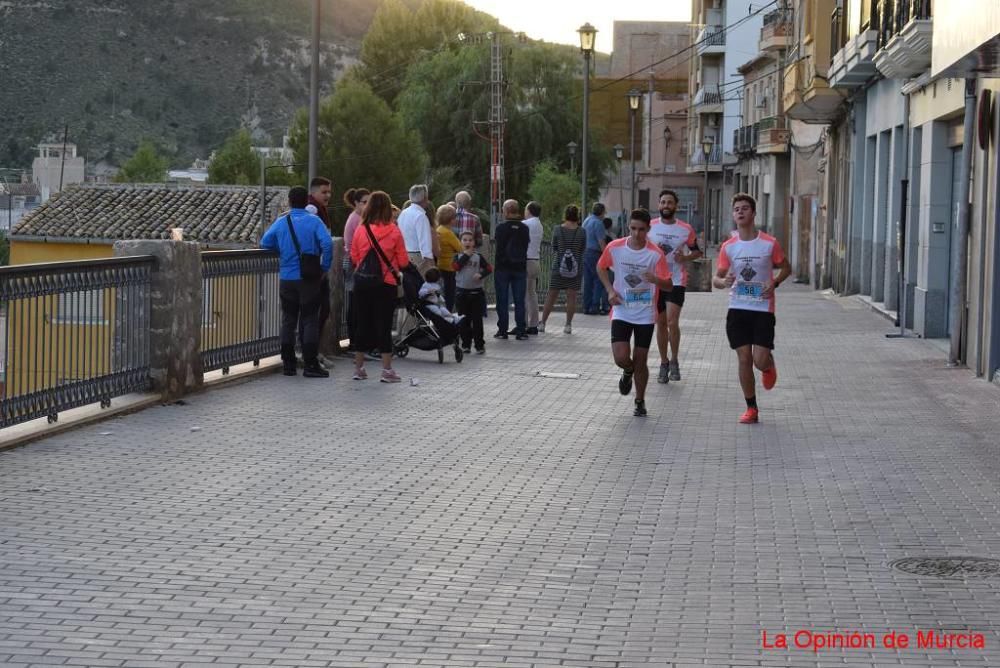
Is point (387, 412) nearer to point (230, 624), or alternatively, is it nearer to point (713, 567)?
point (713, 567)

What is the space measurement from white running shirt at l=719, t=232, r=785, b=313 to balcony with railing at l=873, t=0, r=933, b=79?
8904mm

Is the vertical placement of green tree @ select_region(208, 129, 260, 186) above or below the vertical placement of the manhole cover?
above

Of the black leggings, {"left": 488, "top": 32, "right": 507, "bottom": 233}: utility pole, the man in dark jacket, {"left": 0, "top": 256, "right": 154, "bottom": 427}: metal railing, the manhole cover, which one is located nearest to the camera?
the manhole cover

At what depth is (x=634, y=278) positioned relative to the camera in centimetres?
1346

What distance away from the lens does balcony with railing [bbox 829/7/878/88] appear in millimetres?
27438

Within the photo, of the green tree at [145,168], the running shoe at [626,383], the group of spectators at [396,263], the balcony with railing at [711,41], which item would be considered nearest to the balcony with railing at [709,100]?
the balcony with railing at [711,41]

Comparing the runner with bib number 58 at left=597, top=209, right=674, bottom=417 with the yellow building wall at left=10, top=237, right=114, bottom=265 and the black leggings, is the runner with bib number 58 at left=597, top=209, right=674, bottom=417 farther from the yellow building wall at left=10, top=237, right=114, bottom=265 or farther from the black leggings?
the yellow building wall at left=10, top=237, right=114, bottom=265

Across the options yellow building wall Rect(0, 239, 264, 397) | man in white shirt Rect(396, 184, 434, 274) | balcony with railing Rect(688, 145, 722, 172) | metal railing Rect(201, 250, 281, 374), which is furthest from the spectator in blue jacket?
balcony with railing Rect(688, 145, 722, 172)

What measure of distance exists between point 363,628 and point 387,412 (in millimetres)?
6953

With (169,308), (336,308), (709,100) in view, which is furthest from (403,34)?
(169,308)

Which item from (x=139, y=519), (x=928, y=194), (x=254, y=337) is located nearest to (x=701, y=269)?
(x=928, y=194)

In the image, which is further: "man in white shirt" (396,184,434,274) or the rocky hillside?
the rocky hillside

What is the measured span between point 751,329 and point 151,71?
485ft

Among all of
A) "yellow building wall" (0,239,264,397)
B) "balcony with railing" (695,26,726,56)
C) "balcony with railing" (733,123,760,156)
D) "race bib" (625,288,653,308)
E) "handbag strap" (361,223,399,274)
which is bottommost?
"yellow building wall" (0,239,264,397)
